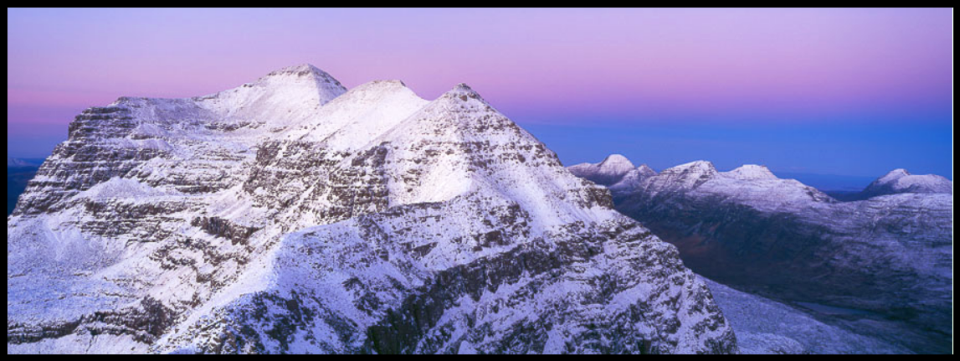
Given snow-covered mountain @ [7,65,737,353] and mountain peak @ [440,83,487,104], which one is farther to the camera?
mountain peak @ [440,83,487,104]

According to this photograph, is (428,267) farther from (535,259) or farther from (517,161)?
(517,161)

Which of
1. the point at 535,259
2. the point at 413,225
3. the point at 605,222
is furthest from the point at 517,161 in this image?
the point at 413,225

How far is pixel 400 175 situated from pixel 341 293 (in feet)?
181

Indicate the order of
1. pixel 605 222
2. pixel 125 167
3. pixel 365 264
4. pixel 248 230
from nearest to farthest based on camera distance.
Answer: pixel 365 264, pixel 605 222, pixel 248 230, pixel 125 167

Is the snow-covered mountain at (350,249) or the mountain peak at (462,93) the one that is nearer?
the snow-covered mountain at (350,249)

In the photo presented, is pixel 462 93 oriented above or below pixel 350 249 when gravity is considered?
above

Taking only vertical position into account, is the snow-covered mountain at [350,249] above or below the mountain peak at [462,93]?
below

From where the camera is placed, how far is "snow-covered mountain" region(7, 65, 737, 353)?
3022 inches

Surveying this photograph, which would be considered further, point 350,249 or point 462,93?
point 462,93

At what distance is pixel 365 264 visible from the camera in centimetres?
8406

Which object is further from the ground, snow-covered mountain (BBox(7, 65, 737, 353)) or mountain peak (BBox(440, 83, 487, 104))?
mountain peak (BBox(440, 83, 487, 104))

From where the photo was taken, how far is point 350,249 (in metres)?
85.3

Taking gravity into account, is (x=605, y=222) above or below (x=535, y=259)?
above

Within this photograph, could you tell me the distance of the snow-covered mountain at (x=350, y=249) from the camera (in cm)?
7675
